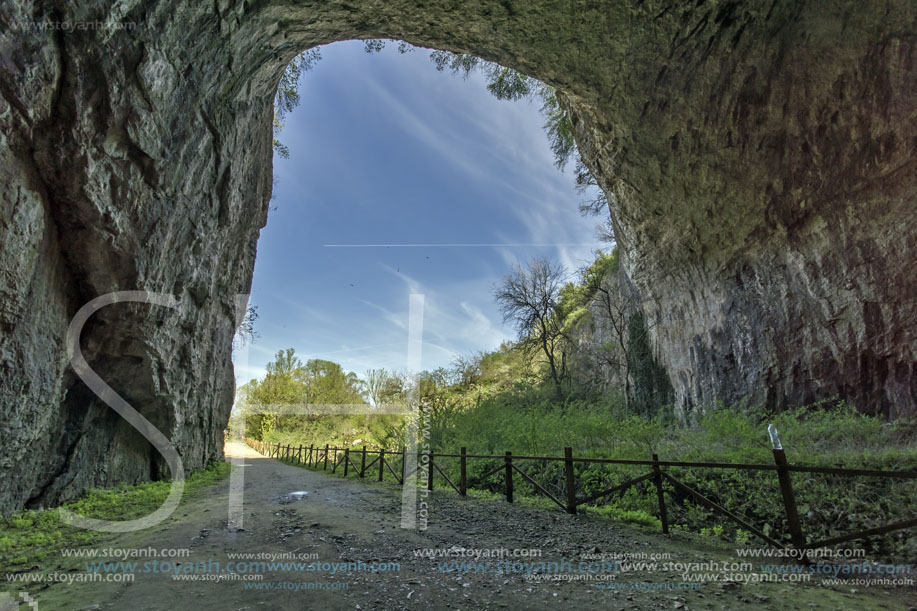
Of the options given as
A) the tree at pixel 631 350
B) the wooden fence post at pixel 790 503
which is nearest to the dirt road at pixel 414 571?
the wooden fence post at pixel 790 503

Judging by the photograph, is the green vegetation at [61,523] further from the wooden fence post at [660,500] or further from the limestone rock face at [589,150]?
the wooden fence post at [660,500]

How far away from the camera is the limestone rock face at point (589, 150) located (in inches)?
221

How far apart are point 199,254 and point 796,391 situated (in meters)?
16.0

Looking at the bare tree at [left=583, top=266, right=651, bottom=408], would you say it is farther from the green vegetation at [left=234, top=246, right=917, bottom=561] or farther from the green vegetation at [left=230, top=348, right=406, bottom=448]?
the green vegetation at [left=230, top=348, right=406, bottom=448]

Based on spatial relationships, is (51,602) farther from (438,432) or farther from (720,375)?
(720,375)

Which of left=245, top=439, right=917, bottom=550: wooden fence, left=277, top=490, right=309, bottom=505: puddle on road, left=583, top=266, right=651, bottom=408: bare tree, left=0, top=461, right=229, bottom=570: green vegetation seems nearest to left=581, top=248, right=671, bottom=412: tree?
left=583, top=266, right=651, bottom=408: bare tree

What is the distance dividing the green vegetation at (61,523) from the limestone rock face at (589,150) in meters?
0.48

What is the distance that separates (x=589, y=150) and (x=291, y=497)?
1487cm

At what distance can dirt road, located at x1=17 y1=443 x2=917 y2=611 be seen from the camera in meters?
3.41

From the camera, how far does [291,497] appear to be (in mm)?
9320

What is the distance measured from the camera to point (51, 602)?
131 inches

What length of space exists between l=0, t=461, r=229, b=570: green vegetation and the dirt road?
0.49m

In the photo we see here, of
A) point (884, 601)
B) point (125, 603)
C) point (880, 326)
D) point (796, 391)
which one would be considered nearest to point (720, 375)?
point (796, 391)

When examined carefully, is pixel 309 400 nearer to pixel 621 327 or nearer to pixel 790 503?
pixel 621 327
